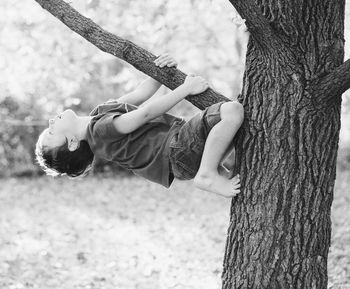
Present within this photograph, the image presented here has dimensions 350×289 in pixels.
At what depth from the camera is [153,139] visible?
10.4 feet

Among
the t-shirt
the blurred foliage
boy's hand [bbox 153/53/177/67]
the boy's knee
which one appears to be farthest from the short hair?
the blurred foliage

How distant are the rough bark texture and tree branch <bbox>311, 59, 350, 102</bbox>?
0.04 feet

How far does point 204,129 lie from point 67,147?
3.12 ft

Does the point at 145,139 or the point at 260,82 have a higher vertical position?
the point at 260,82

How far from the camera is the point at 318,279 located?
9.52ft

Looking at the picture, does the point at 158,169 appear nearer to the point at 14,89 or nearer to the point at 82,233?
the point at 82,233

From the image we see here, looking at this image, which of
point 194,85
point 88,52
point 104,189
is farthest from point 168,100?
point 104,189

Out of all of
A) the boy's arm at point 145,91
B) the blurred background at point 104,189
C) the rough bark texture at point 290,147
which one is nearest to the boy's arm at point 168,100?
the rough bark texture at point 290,147

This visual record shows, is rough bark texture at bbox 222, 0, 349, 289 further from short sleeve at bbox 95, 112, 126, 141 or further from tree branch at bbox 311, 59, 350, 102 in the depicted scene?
short sleeve at bbox 95, 112, 126, 141

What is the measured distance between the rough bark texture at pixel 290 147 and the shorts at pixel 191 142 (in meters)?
0.18

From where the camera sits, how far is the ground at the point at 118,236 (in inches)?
219

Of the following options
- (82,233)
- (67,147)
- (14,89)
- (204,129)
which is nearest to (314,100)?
(204,129)

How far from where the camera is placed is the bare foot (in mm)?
2867

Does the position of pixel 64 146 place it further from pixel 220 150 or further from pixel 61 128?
pixel 220 150
